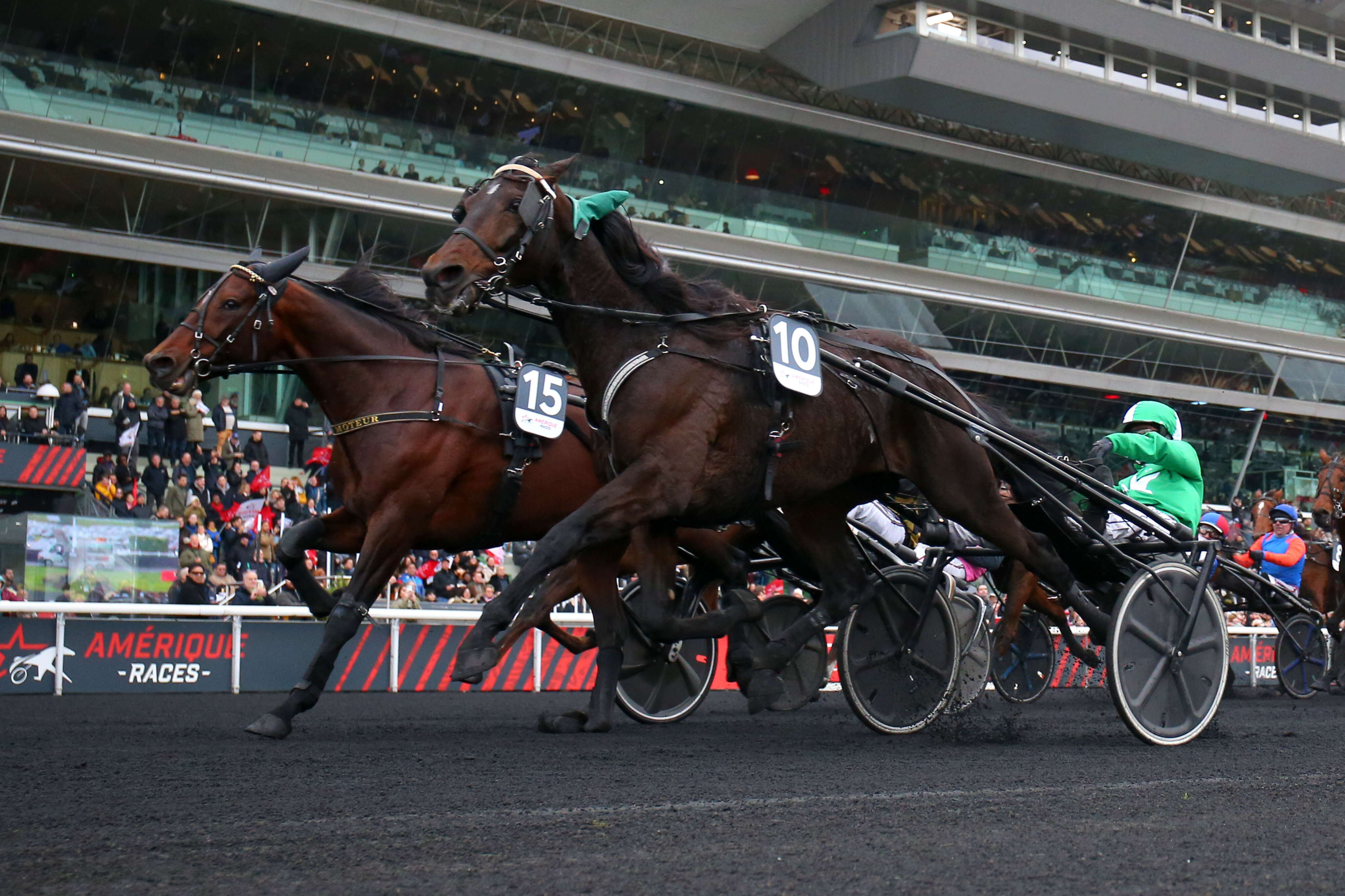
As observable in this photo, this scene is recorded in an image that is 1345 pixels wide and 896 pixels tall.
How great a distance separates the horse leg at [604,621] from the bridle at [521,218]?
55.0 inches

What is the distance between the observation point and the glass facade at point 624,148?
65.8 feet

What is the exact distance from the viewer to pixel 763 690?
→ 6289mm

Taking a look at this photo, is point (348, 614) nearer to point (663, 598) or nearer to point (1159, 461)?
point (663, 598)

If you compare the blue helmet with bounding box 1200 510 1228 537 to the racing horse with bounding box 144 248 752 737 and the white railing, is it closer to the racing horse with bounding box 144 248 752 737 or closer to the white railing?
the white railing

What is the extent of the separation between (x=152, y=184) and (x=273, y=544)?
8.17m

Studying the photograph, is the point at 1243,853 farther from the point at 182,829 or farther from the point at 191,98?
the point at 191,98

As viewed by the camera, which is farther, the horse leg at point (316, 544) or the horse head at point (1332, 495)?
the horse head at point (1332, 495)

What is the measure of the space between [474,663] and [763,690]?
1.59 metres

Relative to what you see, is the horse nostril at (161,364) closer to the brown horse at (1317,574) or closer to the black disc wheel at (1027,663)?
the black disc wheel at (1027,663)

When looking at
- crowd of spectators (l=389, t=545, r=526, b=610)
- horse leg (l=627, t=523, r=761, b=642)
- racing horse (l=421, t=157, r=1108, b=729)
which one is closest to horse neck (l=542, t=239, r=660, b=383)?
racing horse (l=421, t=157, r=1108, b=729)

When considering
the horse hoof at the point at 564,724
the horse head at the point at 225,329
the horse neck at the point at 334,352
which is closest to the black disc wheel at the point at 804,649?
the horse hoof at the point at 564,724

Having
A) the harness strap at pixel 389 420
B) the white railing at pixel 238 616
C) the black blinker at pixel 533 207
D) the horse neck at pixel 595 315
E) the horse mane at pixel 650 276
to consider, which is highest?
the black blinker at pixel 533 207

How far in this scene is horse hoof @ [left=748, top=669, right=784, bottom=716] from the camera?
625 cm

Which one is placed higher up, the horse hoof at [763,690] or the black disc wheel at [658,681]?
the horse hoof at [763,690]
